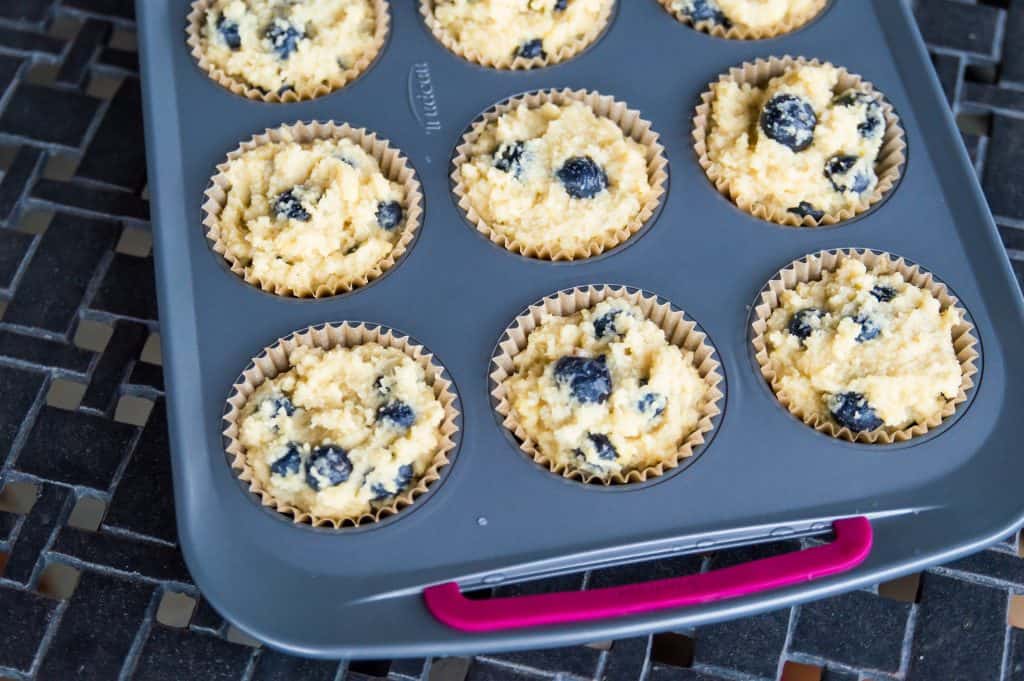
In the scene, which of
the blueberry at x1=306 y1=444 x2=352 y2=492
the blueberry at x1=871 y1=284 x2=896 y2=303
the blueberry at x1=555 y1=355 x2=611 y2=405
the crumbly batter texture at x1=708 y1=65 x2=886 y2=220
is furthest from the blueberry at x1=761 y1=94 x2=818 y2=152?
the blueberry at x1=306 y1=444 x2=352 y2=492

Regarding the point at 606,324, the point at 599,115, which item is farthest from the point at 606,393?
the point at 599,115

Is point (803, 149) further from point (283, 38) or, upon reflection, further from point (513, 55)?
point (283, 38)

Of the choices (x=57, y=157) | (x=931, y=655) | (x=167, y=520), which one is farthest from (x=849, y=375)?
(x=57, y=157)

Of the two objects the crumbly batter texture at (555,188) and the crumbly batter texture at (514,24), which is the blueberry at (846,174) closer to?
the crumbly batter texture at (555,188)

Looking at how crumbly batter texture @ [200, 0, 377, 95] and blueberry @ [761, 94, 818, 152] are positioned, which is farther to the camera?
crumbly batter texture @ [200, 0, 377, 95]

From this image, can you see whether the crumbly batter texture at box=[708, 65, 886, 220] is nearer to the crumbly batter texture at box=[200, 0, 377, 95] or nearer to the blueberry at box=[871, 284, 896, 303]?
the blueberry at box=[871, 284, 896, 303]

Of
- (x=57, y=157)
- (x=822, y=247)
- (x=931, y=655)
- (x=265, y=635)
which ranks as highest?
(x=822, y=247)

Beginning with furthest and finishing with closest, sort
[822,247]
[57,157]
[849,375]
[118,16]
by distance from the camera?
[118,16] → [57,157] → [822,247] → [849,375]

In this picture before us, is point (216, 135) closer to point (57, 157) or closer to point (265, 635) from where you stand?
point (57, 157)
